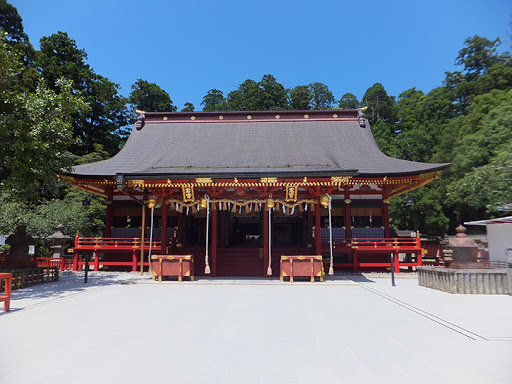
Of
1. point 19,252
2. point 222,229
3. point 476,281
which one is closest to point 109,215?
point 19,252

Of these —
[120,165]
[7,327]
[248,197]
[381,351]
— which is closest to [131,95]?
[120,165]

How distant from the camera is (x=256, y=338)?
196 inches

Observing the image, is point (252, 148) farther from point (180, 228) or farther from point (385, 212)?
point (385, 212)

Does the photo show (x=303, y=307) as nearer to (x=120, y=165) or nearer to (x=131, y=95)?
(x=120, y=165)

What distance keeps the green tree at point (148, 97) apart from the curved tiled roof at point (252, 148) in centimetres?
2720

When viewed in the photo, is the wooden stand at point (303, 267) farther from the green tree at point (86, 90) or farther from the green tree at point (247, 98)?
the green tree at point (247, 98)

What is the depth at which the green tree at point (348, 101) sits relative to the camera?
5703 centimetres

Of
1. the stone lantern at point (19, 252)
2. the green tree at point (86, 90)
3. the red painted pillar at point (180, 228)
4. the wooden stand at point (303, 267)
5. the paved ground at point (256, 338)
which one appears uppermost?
the green tree at point (86, 90)

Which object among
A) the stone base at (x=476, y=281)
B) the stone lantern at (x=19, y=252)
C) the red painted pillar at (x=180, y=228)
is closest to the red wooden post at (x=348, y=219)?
the stone base at (x=476, y=281)

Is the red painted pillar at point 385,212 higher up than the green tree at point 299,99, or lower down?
lower down

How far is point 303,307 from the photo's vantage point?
7.34 m

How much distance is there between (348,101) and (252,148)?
48.4 m

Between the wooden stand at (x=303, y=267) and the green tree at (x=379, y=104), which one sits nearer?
the wooden stand at (x=303, y=267)

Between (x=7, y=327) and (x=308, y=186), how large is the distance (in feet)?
→ 32.7
